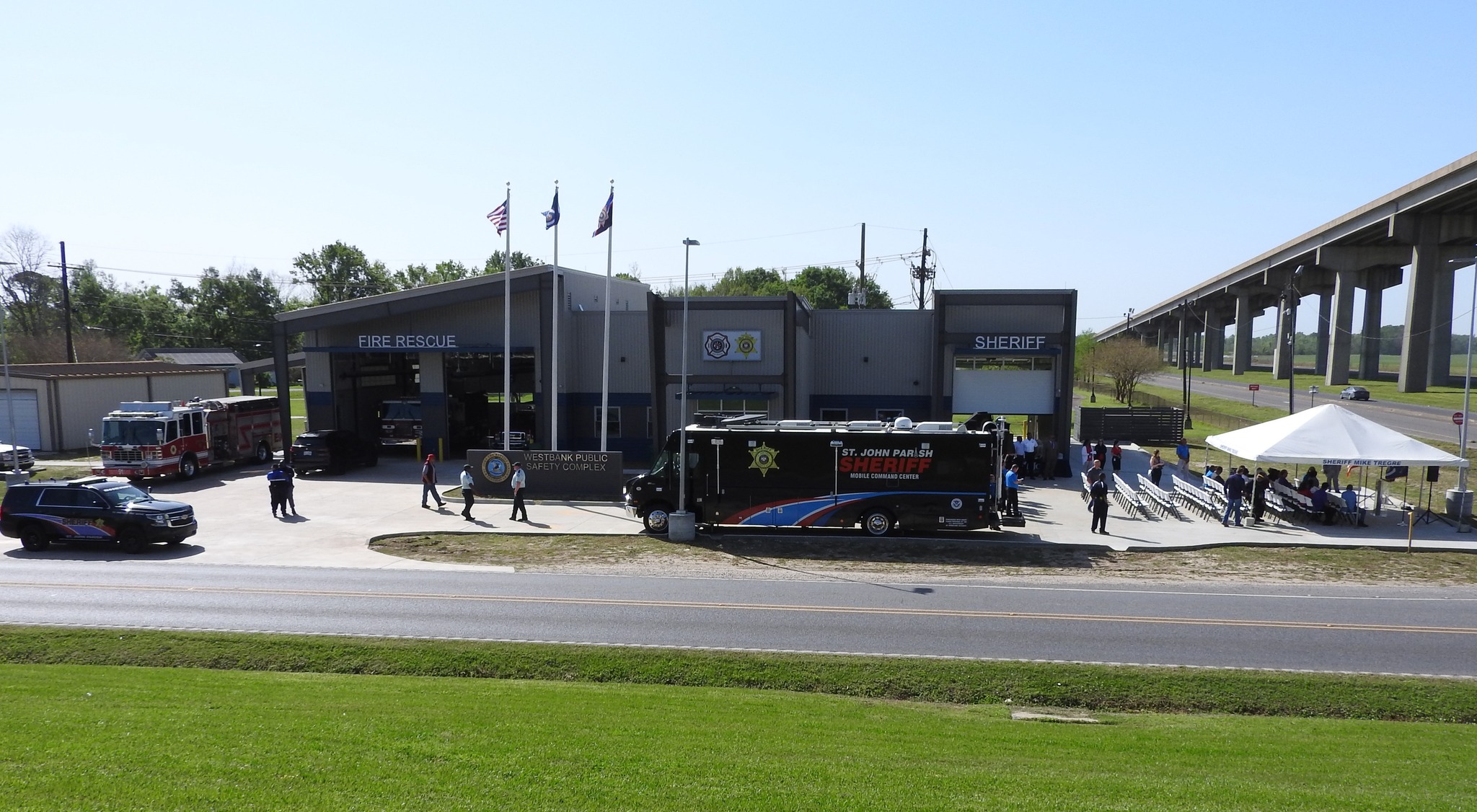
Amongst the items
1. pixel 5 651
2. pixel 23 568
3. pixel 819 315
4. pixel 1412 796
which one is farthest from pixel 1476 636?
pixel 23 568

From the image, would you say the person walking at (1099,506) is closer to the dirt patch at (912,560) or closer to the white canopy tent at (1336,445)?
the dirt patch at (912,560)

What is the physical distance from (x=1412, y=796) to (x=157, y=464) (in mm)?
36141

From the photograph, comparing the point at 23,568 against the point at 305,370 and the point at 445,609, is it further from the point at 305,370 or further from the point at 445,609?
the point at 305,370

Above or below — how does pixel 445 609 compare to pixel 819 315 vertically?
below

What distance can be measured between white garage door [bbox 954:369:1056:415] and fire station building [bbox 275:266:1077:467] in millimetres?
58

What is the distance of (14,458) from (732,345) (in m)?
28.7

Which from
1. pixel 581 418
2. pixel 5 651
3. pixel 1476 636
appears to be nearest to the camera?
pixel 5 651

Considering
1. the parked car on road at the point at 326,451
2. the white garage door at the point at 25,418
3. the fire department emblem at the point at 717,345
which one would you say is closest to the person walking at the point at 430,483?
the parked car on road at the point at 326,451

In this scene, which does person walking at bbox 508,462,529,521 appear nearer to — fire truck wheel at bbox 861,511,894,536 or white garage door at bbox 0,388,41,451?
fire truck wheel at bbox 861,511,894,536

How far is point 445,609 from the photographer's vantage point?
52.4ft

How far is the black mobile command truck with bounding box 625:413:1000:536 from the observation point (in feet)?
71.5

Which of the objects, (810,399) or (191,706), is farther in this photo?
(810,399)

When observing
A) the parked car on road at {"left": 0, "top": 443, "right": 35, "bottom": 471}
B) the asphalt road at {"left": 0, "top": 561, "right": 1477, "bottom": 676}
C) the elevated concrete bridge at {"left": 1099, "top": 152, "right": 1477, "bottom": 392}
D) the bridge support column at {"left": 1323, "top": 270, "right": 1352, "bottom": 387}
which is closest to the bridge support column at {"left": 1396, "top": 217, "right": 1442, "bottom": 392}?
the elevated concrete bridge at {"left": 1099, "top": 152, "right": 1477, "bottom": 392}

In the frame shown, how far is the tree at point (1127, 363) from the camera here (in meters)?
66.6
